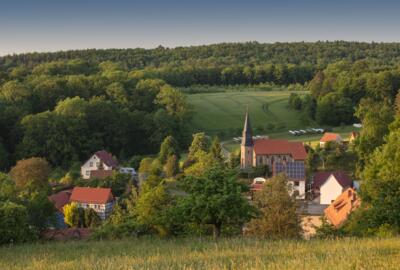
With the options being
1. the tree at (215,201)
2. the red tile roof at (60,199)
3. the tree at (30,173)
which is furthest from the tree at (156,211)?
the tree at (30,173)

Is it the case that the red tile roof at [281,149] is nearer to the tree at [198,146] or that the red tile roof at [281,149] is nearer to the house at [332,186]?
the tree at [198,146]

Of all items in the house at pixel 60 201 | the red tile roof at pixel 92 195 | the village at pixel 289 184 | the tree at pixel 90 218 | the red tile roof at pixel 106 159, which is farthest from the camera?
the red tile roof at pixel 106 159

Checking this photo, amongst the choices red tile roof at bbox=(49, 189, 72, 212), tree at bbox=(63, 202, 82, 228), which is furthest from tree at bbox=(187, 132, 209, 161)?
tree at bbox=(63, 202, 82, 228)

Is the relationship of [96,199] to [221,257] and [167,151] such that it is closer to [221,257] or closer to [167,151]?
[167,151]

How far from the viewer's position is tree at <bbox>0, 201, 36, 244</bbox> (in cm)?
2011

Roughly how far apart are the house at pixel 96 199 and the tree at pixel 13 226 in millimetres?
15716

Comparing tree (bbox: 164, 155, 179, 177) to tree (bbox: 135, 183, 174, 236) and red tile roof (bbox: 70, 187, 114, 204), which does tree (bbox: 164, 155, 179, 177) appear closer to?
red tile roof (bbox: 70, 187, 114, 204)

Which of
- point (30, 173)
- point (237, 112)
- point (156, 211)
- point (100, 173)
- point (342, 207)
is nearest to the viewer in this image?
point (156, 211)

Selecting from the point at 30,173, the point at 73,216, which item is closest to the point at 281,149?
the point at 30,173

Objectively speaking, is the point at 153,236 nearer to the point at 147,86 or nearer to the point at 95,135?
the point at 95,135

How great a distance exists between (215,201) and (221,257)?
6804mm

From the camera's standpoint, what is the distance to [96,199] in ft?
123

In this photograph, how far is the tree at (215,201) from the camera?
700 inches

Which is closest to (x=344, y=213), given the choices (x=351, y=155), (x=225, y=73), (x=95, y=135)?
(x=351, y=155)
